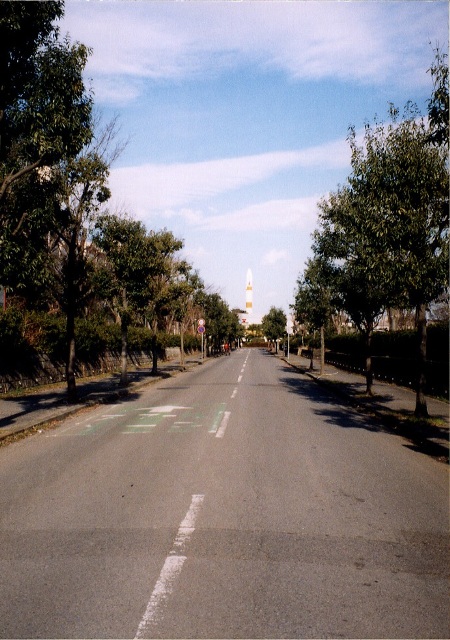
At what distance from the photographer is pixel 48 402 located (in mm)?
16000

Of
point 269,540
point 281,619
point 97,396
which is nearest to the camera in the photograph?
point 281,619

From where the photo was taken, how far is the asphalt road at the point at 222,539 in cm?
367

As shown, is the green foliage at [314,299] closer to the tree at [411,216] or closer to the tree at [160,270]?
the tree at [160,270]

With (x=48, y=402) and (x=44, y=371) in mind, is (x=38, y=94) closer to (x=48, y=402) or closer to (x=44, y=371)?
(x=48, y=402)

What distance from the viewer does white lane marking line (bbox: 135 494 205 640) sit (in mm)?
3631

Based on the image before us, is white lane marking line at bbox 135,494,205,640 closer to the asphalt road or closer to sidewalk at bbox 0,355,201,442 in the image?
the asphalt road

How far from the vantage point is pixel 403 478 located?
7605 millimetres

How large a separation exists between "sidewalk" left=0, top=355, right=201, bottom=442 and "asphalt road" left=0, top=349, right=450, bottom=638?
6.63ft

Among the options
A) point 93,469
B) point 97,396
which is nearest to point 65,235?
point 97,396

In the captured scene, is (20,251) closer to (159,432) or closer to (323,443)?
(159,432)

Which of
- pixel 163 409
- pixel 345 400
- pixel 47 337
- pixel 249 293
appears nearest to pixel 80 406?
pixel 163 409

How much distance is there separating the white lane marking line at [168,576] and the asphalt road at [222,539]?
0.05 feet

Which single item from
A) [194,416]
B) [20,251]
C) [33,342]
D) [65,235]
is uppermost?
[65,235]

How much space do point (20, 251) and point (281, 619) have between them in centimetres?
873
